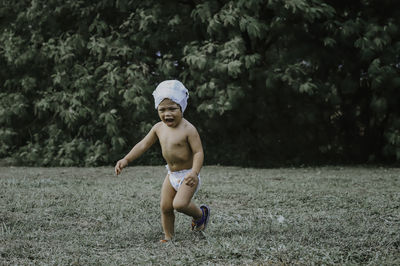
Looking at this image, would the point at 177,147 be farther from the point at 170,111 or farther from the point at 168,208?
the point at 168,208

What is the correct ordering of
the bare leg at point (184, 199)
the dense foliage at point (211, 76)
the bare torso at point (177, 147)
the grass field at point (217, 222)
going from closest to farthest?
the grass field at point (217, 222) < the bare leg at point (184, 199) < the bare torso at point (177, 147) < the dense foliage at point (211, 76)

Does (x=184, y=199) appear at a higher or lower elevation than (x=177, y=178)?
lower

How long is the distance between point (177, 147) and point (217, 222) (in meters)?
1.05

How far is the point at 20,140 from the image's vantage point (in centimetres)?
1095

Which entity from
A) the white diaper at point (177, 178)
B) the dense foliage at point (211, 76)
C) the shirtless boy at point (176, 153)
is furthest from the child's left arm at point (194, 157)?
the dense foliage at point (211, 76)

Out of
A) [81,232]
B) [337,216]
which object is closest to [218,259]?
[81,232]

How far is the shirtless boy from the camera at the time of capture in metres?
3.68

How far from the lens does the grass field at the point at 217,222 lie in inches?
129

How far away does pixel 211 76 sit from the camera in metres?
9.07

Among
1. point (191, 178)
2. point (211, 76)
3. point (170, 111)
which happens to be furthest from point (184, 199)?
point (211, 76)

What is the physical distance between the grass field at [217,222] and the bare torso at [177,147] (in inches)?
22.7

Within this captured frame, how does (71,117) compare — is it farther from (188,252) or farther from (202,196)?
(188,252)

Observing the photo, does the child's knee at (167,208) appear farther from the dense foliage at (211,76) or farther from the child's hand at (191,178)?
the dense foliage at (211,76)

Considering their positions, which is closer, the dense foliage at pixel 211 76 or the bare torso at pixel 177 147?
the bare torso at pixel 177 147
